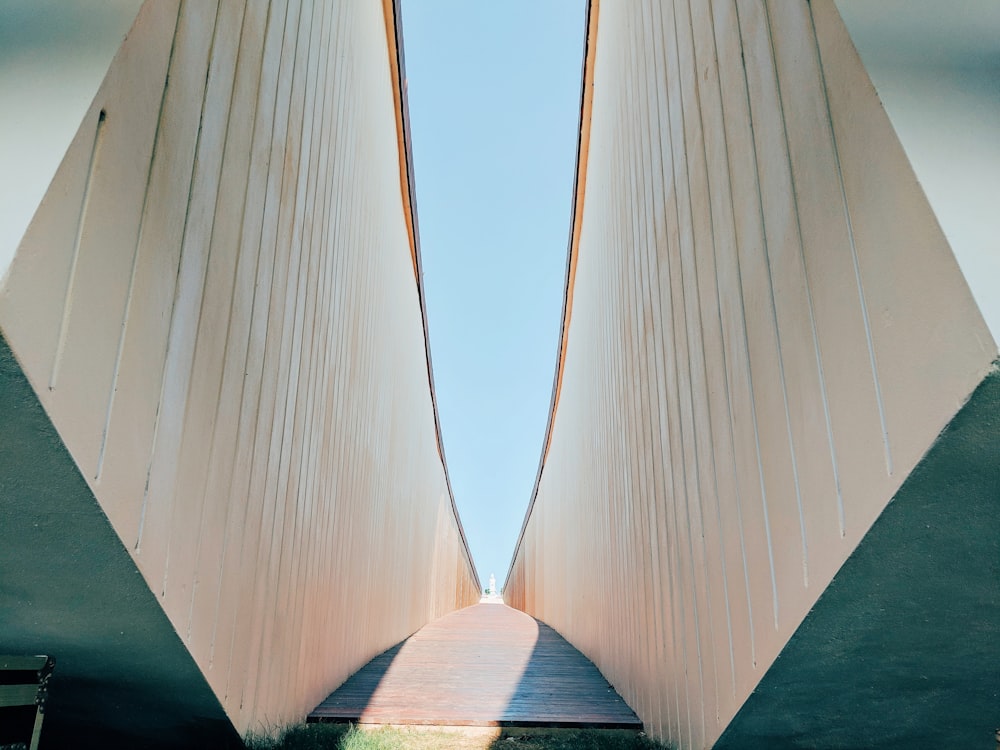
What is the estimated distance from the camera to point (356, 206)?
441 cm

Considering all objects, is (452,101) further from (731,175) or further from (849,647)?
(849,647)

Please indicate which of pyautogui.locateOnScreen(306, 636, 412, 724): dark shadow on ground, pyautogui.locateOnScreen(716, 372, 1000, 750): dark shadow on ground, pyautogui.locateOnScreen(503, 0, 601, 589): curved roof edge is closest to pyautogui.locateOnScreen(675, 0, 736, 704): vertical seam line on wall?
pyautogui.locateOnScreen(716, 372, 1000, 750): dark shadow on ground

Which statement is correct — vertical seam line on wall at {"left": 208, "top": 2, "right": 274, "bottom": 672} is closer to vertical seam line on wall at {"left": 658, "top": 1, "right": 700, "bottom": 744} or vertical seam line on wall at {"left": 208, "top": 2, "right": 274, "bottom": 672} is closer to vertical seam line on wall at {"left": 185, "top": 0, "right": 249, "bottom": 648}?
vertical seam line on wall at {"left": 185, "top": 0, "right": 249, "bottom": 648}

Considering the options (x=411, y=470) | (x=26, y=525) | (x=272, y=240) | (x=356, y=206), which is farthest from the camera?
(x=411, y=470)

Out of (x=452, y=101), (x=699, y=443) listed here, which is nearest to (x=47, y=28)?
(x=699, y=443)

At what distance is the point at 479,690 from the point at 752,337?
8.92ft

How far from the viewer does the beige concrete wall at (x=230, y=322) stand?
4.28 ft

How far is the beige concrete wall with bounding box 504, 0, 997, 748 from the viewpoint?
1.22 m

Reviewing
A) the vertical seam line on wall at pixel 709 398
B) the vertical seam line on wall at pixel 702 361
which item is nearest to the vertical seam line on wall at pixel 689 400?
the vertical seam line on wall at pixel 702 361

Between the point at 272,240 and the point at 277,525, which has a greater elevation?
the point at 272,240

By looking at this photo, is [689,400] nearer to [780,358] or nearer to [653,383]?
[653,383]

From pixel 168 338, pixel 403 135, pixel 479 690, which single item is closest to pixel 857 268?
pixel 168 338

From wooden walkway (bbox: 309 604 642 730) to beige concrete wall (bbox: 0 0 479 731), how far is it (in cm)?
22

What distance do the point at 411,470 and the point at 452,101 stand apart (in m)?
6.82
